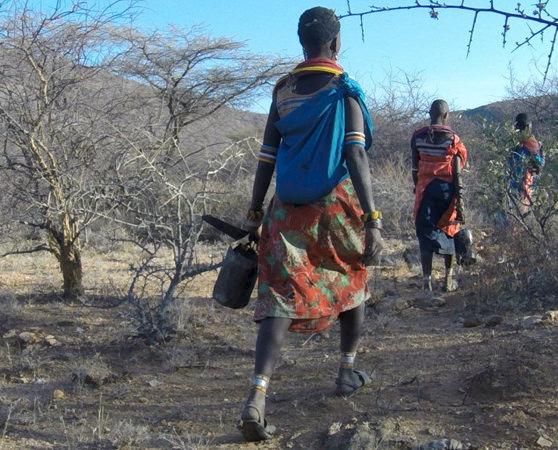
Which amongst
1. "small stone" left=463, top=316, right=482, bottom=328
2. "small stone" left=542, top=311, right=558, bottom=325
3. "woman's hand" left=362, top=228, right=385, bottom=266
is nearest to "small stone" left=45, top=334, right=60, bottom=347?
"woman's hand" left=362, top=228, right=385, bottom=266

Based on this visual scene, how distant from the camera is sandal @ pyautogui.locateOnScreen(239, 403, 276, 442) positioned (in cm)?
293

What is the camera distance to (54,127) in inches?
222

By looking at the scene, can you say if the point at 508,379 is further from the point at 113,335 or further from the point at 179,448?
the point at 113,335

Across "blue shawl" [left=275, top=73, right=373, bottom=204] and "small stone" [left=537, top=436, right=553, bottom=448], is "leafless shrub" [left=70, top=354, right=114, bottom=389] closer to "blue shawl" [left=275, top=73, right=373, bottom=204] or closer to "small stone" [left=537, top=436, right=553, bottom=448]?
"blue shawl" [left=275, top=73, right=373, bottom=204]

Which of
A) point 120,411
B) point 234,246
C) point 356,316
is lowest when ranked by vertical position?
point 120,411

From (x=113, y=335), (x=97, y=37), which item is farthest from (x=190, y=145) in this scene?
(x=113, y=335)

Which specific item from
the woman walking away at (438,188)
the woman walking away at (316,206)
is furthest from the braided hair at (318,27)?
the woman walking away at (438,188)

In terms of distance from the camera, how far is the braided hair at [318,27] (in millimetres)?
3264

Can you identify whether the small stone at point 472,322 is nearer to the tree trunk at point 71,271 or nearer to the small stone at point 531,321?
the small stone at point 531,321

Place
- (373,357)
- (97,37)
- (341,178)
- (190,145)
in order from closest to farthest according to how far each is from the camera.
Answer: (341,178) → (373,357) → (97,37) → (190,145)

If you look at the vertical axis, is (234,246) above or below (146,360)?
above

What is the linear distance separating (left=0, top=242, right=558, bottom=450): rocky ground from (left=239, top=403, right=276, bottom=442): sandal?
7cm

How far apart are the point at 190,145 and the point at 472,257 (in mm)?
3391

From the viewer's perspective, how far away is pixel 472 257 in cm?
678
